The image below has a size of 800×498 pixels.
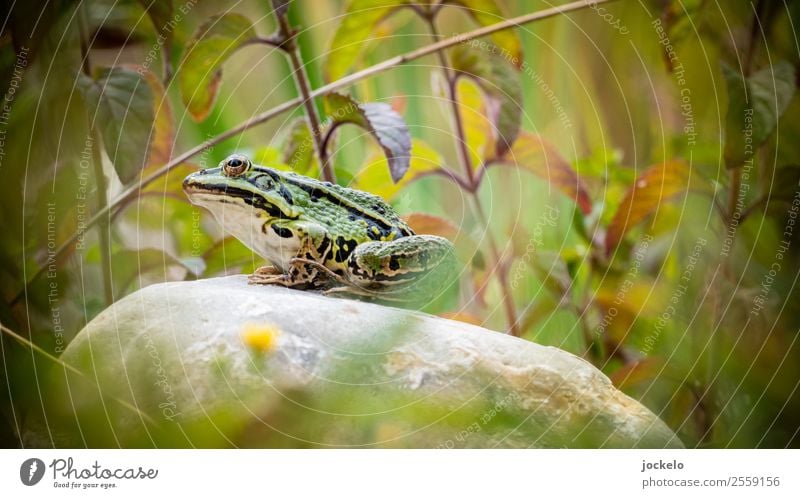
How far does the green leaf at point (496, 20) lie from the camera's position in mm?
1000

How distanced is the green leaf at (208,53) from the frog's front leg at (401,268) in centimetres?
31

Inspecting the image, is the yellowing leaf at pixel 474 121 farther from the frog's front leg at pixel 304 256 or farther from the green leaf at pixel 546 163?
the frog's front leg at pixel 304 256

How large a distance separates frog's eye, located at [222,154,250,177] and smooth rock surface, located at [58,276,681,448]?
150 mm

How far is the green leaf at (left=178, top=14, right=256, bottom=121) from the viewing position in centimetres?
96

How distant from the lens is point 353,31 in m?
0.99

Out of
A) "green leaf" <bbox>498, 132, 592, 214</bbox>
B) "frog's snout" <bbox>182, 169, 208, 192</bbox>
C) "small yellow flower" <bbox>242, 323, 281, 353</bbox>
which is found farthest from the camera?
"green leaf" <bbox>498, 132, 592, 214</bbox>

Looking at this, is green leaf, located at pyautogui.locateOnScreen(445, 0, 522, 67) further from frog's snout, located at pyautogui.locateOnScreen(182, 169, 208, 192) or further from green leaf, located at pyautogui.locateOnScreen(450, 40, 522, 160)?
frog's snout, located at pyautogui.locateOnScreen(182, 169, 208, 192)

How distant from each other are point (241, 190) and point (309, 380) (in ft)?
0.89

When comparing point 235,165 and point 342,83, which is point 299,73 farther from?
point 235,165

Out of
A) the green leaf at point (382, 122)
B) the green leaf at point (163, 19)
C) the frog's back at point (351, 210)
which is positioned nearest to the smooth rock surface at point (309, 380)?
the frog's back at point (351, 210)

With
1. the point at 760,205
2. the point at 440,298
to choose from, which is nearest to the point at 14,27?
the point at 440,298

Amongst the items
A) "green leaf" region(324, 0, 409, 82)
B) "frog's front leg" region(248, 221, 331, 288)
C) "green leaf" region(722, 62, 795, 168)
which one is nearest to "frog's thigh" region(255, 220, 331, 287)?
"frog's front leg" region(248, 221, 331, 288)

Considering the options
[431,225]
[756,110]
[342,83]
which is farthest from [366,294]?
[756,110]

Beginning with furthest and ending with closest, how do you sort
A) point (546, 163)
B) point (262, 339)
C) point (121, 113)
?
→ point (546, 163)
point (121, 113)
point (262, 339)
